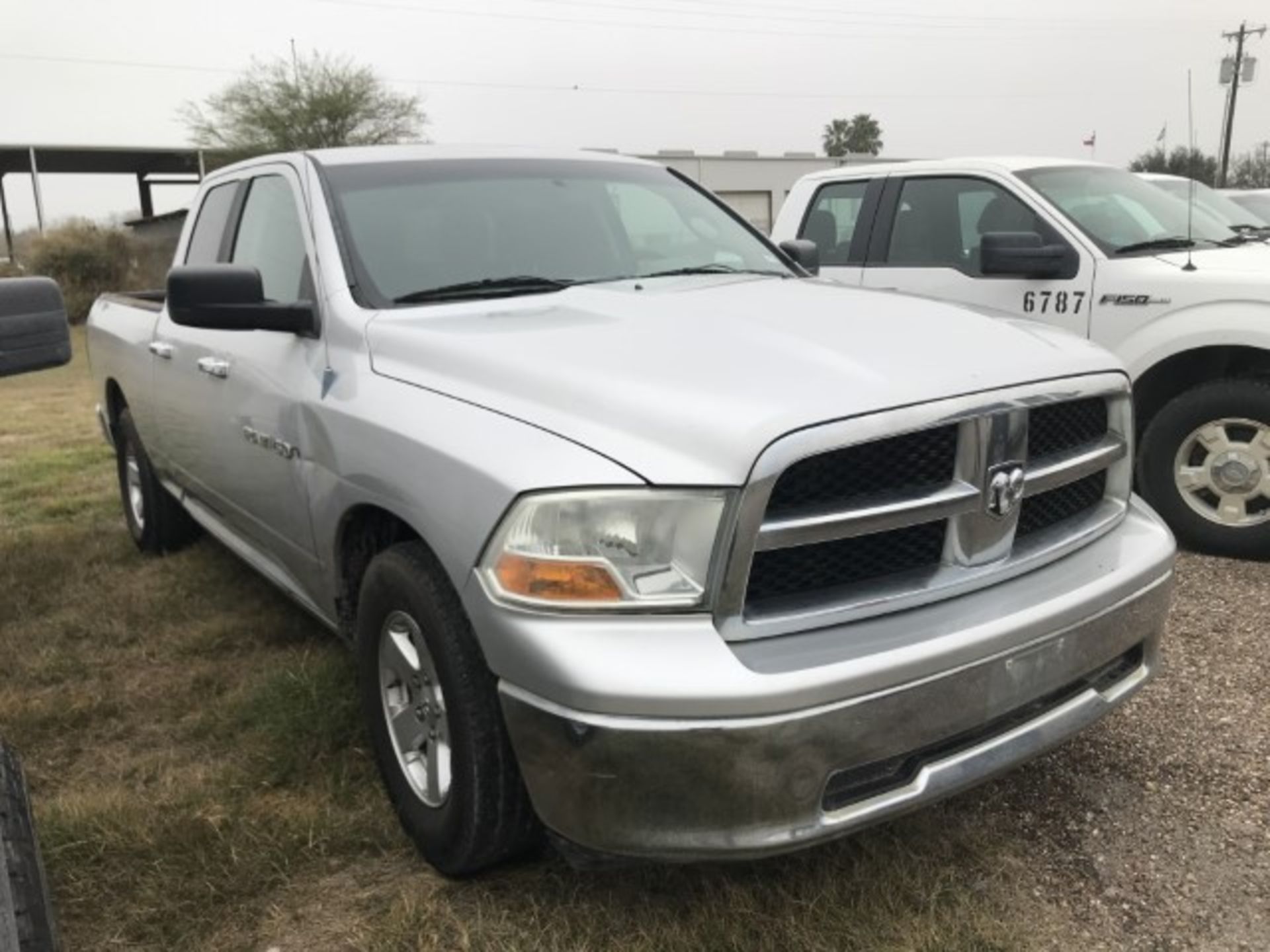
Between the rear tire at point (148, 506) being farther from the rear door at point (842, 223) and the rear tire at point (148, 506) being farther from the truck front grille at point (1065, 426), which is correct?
the truck front grille at point (1065, 426)

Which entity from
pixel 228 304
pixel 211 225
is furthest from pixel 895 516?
pixel 211 225

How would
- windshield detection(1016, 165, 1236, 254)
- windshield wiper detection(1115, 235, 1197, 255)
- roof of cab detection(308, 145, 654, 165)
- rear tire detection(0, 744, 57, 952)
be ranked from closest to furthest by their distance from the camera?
rear tire detection(0, 744, 57, 952) < roof of cab detection(308, 145, 654, 165) < windshield wiper detection(1115, 235, 1197, 255) < windshield detection(1016, 165, 1236, 254)

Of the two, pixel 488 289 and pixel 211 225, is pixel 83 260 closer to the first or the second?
pixel 211 225

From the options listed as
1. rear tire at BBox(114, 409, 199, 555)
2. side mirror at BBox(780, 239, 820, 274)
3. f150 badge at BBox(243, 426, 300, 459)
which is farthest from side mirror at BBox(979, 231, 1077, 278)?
rear tire at BBox(114, 409, 199, 555)

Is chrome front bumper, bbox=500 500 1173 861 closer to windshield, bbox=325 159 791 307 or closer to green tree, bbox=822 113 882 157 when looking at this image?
windshield, bbox=325 159 791 307

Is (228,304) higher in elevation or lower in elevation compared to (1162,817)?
higher

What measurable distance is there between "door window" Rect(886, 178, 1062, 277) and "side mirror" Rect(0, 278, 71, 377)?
442cm

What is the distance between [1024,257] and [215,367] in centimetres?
354

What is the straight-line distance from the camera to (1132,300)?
16.4 feet

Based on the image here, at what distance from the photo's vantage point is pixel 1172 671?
3.67m

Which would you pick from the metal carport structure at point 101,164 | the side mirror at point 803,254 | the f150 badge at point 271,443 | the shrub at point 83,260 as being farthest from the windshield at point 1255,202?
the metal carport structure at point 101,164

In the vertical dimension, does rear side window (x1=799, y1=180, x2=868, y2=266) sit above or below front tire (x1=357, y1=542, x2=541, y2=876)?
above

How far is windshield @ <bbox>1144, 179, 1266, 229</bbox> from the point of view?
617 cm

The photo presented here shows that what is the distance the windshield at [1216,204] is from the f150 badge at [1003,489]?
4324mm
